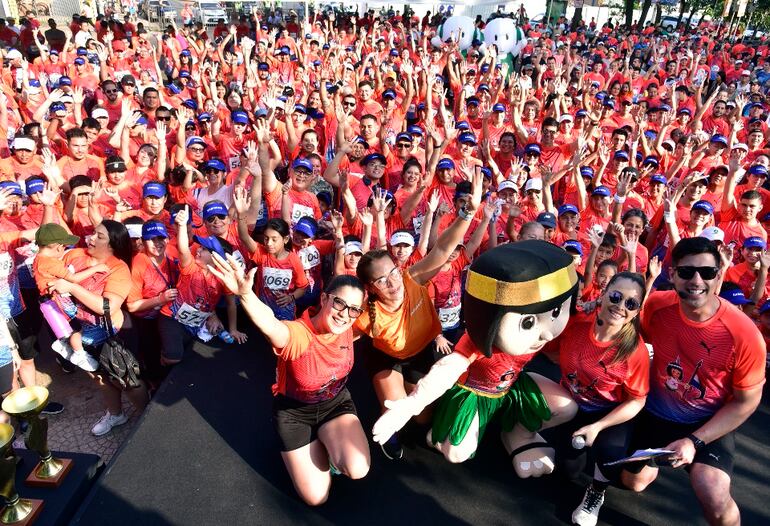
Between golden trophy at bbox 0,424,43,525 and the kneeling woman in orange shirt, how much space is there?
4.34ft

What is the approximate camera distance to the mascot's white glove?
8.31 feet

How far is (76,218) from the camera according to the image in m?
4.88

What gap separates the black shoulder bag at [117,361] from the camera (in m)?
3.64

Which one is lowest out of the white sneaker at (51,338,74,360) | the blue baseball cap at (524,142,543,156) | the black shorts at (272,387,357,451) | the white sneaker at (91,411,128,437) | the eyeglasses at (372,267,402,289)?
the white sneaker at (91,411,128,437)

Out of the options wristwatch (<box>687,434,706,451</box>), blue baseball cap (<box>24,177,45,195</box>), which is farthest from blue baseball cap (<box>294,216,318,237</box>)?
wristwatch (<box>687,434,706,451</box>)

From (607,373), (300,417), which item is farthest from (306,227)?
(607,373)

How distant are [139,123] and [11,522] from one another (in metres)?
5.79

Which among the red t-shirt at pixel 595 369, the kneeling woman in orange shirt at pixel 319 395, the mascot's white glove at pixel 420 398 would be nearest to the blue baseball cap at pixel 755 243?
the red t-shirt at pixel 595 369

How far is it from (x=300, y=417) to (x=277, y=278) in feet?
4.39

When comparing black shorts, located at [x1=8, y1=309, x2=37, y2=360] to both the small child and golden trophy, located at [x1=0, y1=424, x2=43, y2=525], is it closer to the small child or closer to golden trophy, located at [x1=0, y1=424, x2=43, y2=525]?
the small child

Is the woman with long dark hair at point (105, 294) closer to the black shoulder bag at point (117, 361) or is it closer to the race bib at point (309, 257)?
the black shoulder bag at point (117, 361)

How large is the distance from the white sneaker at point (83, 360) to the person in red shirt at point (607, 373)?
331cm

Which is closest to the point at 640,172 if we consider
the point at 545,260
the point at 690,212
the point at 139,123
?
the point at 690,212

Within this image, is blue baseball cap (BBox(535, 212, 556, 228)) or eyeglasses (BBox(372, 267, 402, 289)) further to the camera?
blue baseball cap (BBox(535, 212, 556, 228))
